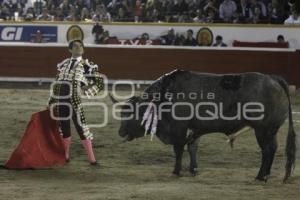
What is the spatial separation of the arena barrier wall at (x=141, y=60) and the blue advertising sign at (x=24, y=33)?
1.82m

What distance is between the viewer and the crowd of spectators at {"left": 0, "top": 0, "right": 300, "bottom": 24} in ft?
55.8

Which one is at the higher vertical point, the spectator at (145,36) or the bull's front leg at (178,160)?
the spectator at (145,36)

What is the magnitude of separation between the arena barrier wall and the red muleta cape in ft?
27.7

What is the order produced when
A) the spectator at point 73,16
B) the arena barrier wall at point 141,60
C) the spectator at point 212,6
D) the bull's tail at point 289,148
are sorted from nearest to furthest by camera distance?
the bull's tail at point 289,148 < the arena barrier wall at point 141,60 < the spectator at point 212,6 < the spectator at point 73,16

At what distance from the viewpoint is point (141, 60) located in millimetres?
15586

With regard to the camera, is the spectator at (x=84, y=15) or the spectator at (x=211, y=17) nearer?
the spectator at (x=211, y=17)

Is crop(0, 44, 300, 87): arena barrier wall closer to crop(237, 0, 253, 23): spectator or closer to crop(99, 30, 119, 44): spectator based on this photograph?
crop(99, 30, 119, 44): spectator

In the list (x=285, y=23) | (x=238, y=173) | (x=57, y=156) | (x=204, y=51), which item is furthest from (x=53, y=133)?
(x=285, y=23)

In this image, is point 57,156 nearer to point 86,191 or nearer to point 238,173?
point 86,191

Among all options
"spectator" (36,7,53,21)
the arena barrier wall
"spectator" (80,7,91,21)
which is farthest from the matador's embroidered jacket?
"spectator" (36,7,53,21)

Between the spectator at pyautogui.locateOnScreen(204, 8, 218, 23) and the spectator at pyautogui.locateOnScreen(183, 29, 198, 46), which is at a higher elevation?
the spectator at pyautogui.locateOnScreen(204, 8, 218, 23)

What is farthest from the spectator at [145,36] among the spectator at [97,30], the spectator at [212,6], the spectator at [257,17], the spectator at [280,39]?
the spectator at [280,39]

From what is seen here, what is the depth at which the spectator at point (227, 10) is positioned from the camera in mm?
16984

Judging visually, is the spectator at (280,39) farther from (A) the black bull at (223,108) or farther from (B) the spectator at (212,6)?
(A) the black bull at (223,108)
